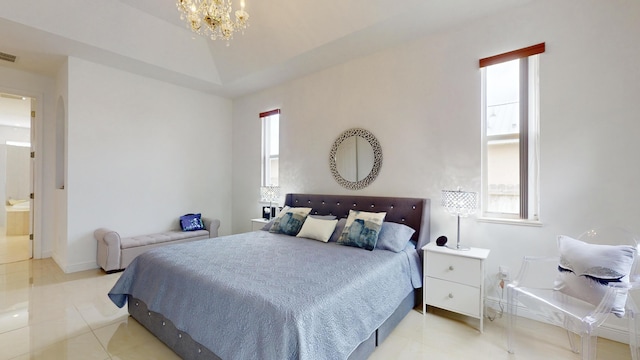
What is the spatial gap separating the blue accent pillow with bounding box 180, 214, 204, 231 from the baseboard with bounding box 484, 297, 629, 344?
4.25 m

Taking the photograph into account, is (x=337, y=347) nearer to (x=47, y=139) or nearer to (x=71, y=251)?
(x=71, y=251)

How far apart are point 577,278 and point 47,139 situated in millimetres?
6776

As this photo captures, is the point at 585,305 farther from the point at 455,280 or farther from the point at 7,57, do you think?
the point at 7,57

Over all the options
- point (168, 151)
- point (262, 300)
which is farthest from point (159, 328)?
point (168, 151)

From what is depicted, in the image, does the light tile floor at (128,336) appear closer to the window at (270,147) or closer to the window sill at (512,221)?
the window sill at (512,221)

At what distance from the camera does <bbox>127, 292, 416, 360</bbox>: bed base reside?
180 cm

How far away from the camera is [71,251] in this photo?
12.1 feet

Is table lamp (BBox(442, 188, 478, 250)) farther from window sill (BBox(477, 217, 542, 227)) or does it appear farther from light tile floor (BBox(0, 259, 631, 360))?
light tile floor (BBox(0, 259, 631, 360))

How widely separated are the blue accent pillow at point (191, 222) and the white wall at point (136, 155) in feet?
0.78

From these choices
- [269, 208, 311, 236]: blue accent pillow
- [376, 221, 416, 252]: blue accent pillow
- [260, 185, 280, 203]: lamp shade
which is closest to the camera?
[376, 221, 416, 252]: blue accent pillow

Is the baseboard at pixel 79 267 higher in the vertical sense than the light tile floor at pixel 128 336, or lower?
higher

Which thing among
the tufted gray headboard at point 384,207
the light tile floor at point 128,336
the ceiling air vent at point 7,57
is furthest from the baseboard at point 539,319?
the ceiling air vent at point 7,57

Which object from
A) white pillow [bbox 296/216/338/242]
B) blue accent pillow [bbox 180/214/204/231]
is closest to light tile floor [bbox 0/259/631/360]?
white pillow [bbox 296/216/338/242]

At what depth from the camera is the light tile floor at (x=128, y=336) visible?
2023mm
